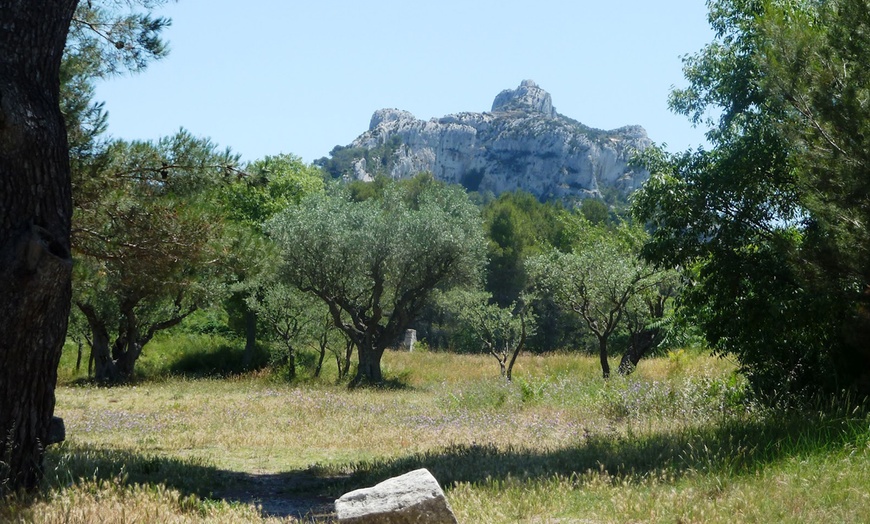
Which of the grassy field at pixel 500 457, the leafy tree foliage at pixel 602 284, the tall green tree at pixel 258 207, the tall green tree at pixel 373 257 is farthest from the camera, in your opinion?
the tall green tree at pixel 258 207

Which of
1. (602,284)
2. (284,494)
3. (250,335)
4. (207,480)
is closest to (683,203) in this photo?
(284,494)

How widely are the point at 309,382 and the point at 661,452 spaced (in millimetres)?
23413

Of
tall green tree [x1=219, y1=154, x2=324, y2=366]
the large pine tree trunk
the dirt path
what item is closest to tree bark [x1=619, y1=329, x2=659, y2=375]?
tall green tree [x1=219, y1=154, x2=324, y2=366]

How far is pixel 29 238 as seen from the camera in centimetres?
587

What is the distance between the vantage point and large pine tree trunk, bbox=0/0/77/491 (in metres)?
5.91

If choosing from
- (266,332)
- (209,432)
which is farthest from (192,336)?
(209,432)

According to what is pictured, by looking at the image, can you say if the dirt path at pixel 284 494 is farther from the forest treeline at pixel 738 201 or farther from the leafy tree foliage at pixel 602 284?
the leafy tree foliage at pixel 602 284

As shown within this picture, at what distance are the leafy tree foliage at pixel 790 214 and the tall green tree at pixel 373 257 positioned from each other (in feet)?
53.7

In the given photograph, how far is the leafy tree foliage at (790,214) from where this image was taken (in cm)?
780

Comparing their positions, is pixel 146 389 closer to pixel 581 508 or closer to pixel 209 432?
pixel 209 432

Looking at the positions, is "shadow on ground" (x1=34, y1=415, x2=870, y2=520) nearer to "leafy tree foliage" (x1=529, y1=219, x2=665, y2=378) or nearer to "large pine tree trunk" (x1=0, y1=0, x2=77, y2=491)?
"large pine tree trunk" (x1=0, y1=0, x2=77, y2=491)

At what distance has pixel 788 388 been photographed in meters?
9.81

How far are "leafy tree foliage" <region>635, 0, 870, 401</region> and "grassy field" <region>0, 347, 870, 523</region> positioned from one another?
36.7 inches

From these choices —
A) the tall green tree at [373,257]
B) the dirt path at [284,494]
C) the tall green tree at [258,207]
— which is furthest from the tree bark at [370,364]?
the dirt path at [284,494]
